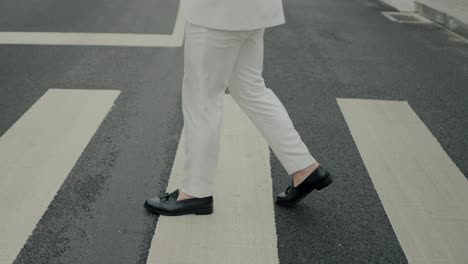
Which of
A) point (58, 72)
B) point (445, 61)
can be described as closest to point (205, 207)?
point (58, 72)

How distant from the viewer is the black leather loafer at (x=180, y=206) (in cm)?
277

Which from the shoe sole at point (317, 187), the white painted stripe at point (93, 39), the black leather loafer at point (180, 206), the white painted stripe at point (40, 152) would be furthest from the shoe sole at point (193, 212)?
the white painted stripe at point (93, 39)

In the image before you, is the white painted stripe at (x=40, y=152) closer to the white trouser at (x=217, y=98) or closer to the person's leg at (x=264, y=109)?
the white trouser at (x=217, y=98)

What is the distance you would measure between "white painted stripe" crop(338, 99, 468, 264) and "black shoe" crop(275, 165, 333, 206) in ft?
1.44

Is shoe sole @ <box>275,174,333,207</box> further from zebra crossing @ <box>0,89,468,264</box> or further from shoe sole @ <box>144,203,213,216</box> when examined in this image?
shoe sole @ <box>144,203,213,216</box>

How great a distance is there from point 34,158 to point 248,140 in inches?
56.2

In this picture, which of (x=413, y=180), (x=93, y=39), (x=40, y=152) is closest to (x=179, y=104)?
(x=40, y=152)

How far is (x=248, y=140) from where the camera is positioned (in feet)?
12.3

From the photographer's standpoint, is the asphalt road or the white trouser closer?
the white trouser

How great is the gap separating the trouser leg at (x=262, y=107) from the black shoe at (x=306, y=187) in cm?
7

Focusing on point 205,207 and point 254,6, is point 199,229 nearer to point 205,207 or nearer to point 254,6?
point 205,207

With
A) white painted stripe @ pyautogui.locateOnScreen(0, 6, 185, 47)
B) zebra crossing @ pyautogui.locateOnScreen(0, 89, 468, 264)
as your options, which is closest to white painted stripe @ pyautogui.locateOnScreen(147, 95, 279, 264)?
zebra crossing @ pyautogui.locateOnScreen(0, 89, 468, 264)

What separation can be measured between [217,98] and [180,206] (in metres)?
0.61

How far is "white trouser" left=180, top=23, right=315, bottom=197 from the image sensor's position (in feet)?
7.99
